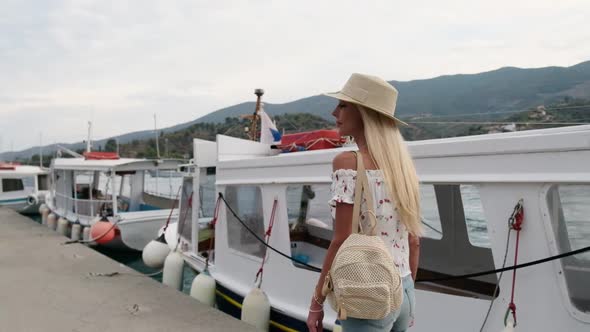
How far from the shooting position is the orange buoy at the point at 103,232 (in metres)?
12.9

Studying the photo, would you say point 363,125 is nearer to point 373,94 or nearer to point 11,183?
point 373,94

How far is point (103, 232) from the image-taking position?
12.9 m

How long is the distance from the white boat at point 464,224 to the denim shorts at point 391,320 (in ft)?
3.97

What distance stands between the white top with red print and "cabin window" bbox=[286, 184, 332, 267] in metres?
3.20

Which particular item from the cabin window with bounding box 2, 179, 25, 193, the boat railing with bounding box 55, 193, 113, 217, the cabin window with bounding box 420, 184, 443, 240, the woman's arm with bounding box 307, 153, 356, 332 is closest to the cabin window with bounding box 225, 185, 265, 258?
the cabin window with bounding box 420, 184, 443, 240

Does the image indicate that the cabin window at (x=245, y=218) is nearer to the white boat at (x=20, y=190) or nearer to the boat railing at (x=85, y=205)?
the boat railing at (x=85, y=205)

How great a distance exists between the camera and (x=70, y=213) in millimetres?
16906

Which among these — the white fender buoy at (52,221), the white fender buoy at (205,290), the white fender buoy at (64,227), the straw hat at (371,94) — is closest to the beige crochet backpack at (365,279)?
the straw hat at (371,94)

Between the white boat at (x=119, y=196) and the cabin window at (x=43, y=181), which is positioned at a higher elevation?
the white boat at (x=119, y=196)

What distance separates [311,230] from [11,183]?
2532 centimetres

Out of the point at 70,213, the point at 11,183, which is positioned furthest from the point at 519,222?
the point at 11,183

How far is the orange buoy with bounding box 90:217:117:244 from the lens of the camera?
12.9m

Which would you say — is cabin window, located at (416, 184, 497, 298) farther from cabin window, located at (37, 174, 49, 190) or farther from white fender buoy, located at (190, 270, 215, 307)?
cabin window, located at (37, 174, 49, 190)

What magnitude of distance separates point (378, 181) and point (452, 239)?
11.8ft
